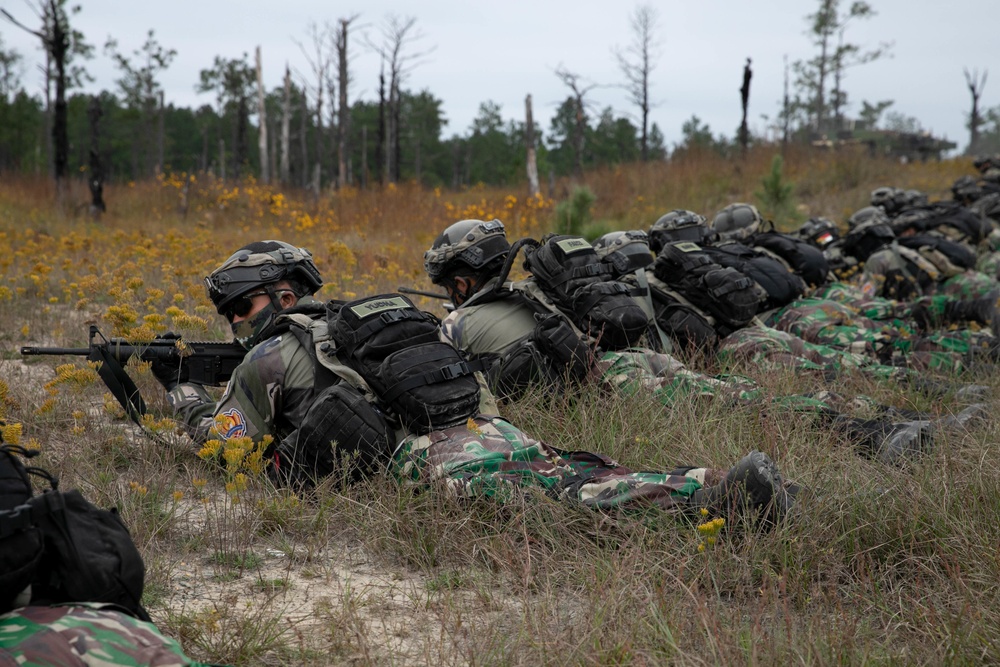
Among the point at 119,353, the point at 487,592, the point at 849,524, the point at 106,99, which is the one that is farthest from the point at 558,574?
the point at 106,99

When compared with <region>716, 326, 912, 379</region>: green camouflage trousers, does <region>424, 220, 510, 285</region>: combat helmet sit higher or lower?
higher

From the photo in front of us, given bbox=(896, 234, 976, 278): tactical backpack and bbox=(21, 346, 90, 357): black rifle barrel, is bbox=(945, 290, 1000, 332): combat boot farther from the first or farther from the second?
bbox=(21, 346, 90, 357): black rifle barrel

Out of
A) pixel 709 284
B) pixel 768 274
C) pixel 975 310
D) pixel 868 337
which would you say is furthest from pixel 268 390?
pixel 975 310

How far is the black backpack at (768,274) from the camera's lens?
6531 millimetres

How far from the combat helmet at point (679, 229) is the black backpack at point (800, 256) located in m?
0.92

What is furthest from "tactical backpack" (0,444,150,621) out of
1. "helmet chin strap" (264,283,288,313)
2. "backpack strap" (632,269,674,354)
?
"backpack strap" (632,269,674,354)

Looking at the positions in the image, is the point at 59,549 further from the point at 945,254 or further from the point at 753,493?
the point at 945,254

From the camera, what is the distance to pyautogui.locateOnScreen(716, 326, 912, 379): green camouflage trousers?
17.4ft

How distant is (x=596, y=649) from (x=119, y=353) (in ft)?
9.28

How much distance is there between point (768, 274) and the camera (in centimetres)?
661

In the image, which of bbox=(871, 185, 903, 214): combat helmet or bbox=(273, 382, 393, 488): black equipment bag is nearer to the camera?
bbox=(273, 382, 393, 488): black equipment bag

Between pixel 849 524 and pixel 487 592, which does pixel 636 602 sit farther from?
pixel 849 524

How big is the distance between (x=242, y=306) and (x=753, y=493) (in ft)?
8.44

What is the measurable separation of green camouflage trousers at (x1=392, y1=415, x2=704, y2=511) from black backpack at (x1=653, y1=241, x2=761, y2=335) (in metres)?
2.56
